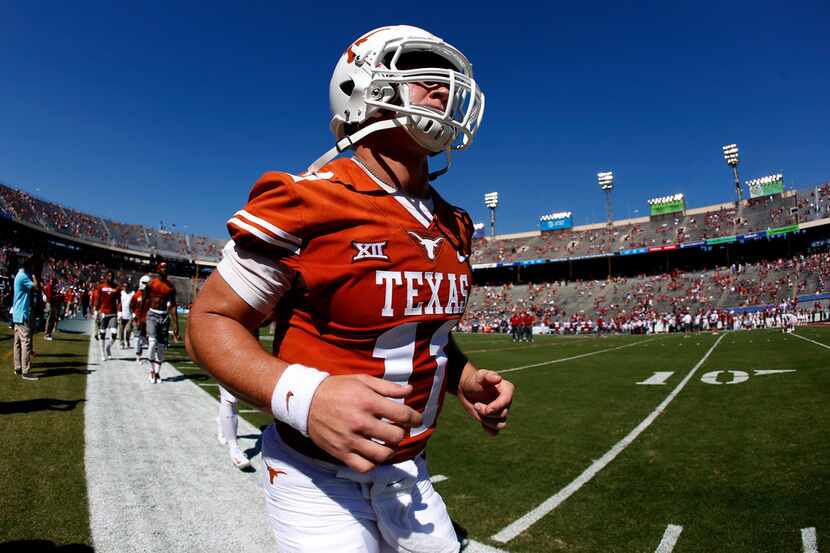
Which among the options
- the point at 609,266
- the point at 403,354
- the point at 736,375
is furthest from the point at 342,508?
the point at 609,266

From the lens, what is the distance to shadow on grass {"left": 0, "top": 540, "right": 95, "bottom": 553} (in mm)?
3248

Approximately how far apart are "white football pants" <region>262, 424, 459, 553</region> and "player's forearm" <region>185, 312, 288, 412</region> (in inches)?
13.3

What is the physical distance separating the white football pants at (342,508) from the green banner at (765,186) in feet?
219

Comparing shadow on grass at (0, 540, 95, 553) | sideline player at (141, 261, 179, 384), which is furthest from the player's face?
sideline player at (141, 261, 179, 384)

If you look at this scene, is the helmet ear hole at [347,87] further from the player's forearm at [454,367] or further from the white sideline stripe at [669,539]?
the white sideline stripe at [669,539]

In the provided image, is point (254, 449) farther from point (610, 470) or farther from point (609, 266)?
point (609, 266)

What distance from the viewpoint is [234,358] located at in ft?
4.25

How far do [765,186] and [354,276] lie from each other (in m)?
68.3

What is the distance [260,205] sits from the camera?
1.38 meters

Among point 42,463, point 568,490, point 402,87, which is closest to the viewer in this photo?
point 402,87

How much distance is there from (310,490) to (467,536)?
2.61 metres

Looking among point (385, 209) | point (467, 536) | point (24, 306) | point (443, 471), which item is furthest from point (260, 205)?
point (24, 306)

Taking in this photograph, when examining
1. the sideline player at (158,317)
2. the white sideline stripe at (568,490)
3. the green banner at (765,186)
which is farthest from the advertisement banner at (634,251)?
the sideline player at (158,317)

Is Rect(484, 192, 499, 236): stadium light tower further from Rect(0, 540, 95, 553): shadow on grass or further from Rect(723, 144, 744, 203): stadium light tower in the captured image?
Rect(0, 540, 95, 553): shadow on grass
